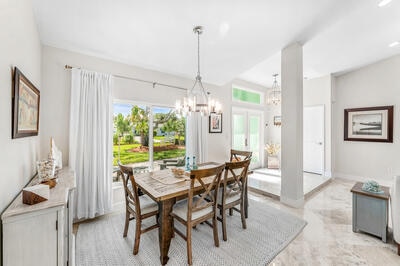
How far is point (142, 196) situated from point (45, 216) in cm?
138

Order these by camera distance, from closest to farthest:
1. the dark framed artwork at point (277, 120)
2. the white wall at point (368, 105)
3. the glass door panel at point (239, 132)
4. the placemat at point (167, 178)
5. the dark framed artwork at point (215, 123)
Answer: the placemat at point (167, 178) < the white wall at point (368, 105) < the dark framed artwork at point (215, 123) < the glass door panel at point (239, 132) < the dark framed artwork at point (277, 120)

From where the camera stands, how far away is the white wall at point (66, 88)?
2398mm

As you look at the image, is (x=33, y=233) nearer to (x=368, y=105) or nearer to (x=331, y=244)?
(x=331, y=244)

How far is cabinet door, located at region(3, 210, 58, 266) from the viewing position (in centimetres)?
111

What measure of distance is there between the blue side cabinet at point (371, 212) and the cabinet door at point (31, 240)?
330 centimetres

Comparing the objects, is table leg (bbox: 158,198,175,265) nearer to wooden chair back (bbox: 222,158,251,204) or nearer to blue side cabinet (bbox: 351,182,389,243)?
wooden chair back (bbox: 222,158,251,204)

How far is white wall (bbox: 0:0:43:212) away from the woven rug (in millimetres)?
1097

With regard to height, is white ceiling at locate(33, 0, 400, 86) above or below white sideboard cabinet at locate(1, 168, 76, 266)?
above

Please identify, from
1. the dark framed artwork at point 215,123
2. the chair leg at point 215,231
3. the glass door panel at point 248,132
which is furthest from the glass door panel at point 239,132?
the chair leg at point 215,231

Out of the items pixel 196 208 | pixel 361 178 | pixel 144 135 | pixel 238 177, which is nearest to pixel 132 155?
pixel 144 135

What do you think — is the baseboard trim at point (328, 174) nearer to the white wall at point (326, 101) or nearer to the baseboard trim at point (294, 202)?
the white wall at point (326, 101)

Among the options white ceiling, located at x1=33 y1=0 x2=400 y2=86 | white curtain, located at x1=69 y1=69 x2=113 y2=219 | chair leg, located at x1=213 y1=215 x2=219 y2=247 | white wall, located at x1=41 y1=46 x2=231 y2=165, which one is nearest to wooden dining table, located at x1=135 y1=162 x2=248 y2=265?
chair leg, located at x1=213 y1=215 x2=219 y2=247

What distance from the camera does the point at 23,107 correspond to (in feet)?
4.98

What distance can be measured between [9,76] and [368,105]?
664 centimetres
